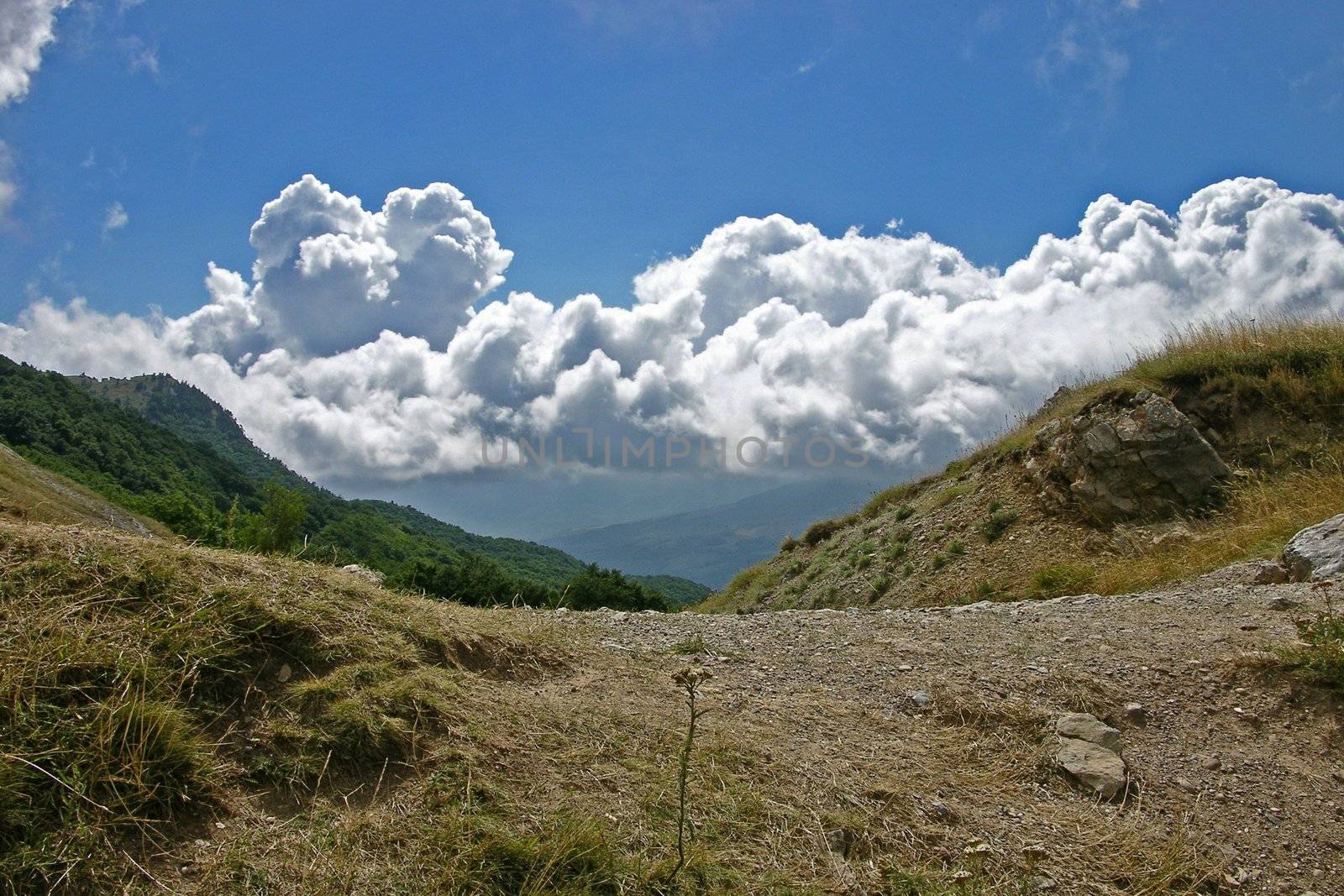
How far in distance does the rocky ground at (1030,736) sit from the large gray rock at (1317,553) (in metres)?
0.94

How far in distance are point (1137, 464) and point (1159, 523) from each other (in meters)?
1.13

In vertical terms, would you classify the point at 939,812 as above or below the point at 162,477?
below

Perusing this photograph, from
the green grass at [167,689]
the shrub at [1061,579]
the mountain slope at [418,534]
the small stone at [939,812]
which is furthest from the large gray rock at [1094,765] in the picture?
the mountain slope at [418,534]

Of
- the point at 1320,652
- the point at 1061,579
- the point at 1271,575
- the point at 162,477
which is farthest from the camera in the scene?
the point at 162,477

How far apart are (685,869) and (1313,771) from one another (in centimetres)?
396

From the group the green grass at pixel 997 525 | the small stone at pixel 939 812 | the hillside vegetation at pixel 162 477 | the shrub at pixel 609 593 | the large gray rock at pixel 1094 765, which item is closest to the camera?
the small stone at pixel 939 812

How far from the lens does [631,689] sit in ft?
16.9

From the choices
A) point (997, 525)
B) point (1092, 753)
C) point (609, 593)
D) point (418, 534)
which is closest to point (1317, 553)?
point (1092, 753)

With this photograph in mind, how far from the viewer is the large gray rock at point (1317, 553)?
781 cm

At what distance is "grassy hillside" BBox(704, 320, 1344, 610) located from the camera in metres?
11.2

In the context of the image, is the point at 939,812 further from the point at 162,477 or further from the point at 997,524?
the point at 162,477

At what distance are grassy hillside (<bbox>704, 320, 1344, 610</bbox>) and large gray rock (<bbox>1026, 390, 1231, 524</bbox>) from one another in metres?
0.33

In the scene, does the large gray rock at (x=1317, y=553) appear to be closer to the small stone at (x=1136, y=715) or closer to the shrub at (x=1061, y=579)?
the shrub at (x=1061, y=579)

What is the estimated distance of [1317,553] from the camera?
320 inches
